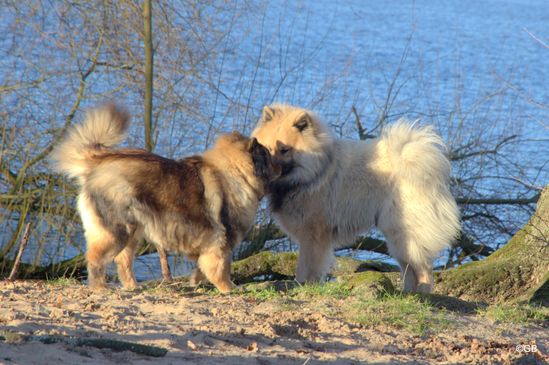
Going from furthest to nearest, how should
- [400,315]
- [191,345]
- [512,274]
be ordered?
[512,274] → [400,315] → [191,345]

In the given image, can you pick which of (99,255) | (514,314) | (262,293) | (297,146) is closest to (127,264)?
(99,255)

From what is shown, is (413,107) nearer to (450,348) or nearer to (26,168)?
(26,168)

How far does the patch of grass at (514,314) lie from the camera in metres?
5.75

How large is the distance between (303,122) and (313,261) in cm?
131

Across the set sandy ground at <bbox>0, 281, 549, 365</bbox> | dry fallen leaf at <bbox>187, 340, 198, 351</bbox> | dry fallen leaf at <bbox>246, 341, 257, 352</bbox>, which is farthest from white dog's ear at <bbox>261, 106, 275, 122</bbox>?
dry fallen leaf at <bbox>187, 340, 198, 351</bbox>

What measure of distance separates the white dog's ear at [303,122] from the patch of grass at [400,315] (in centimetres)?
219

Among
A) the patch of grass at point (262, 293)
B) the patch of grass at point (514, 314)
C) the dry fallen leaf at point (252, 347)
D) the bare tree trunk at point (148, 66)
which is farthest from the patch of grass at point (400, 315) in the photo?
the bare tree trunk at point (148, 66)

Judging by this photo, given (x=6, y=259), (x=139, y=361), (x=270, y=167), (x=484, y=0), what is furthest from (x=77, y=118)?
(x=484, y=0)

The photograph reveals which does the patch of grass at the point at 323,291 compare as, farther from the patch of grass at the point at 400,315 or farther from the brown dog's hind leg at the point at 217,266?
the brown dog's hind leg at the point at 217,266

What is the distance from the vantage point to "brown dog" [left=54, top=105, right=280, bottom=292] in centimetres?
576

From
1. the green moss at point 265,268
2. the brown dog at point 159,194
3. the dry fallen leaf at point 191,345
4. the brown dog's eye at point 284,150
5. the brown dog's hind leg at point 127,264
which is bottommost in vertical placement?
the green moss at point 265,268

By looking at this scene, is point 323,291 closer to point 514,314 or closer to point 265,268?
point 514,314

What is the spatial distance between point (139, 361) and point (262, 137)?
144 inches

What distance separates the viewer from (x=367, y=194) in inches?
288
